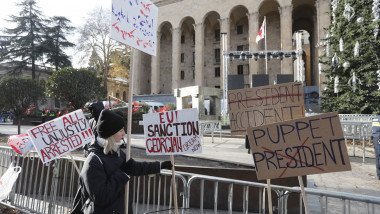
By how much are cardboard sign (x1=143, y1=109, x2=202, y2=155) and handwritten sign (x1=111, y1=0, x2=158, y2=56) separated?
3.05 feet

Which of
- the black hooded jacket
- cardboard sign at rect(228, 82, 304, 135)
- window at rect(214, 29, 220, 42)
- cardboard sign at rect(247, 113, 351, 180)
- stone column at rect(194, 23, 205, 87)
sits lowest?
the black hooded jacket

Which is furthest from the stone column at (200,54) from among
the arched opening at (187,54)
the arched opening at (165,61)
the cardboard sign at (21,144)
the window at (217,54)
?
the cardboard sign at (21,144)

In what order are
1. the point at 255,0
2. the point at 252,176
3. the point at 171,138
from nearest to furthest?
the point at 171,138, the point at 252,176, the point at 255,0

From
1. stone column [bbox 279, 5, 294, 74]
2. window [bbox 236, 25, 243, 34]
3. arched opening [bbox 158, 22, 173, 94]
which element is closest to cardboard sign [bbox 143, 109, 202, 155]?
stone column [bbox 279, 5, 294, 74]

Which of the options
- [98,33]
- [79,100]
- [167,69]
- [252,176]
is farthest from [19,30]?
[252,176]

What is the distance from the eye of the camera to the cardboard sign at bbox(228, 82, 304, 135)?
8.98ft

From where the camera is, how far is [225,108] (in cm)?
2117

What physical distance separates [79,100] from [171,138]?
1533 centimetres

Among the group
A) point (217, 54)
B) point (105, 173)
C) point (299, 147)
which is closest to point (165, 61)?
point (217, 54)

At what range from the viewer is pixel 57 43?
1565 inches

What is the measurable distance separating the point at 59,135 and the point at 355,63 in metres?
18.5

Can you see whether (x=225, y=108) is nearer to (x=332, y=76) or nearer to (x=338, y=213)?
(x=332, y=76)

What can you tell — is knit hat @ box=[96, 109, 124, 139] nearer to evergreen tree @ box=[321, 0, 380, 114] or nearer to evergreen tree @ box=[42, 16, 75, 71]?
evergreen tree @ box=[321, 0, 380, 114]

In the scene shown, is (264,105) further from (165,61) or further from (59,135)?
(165,61)
